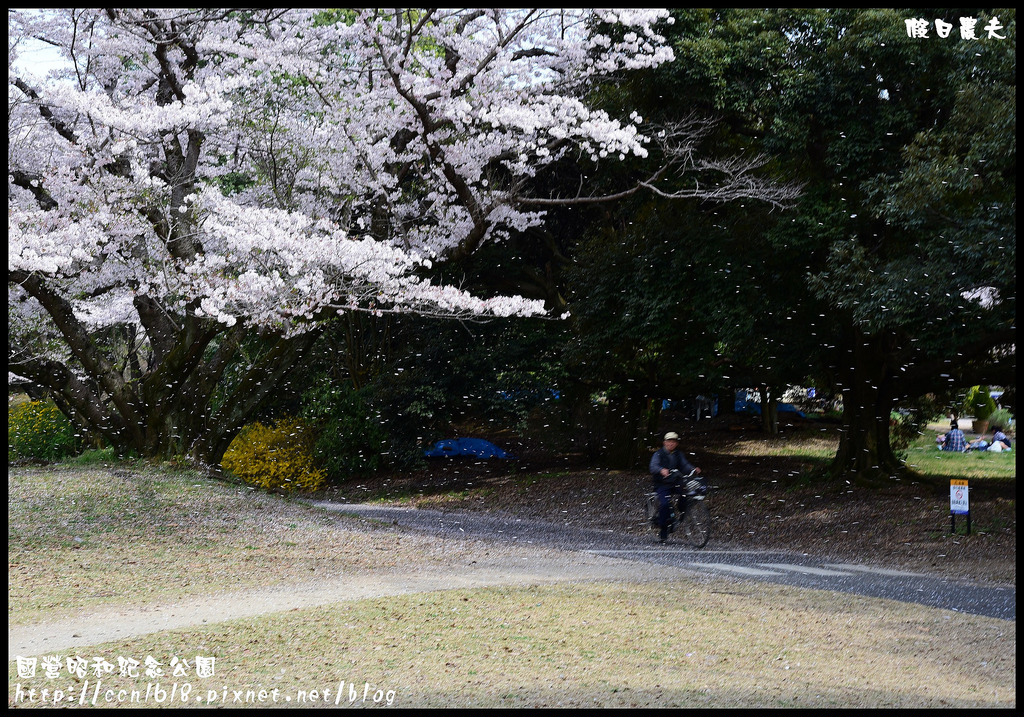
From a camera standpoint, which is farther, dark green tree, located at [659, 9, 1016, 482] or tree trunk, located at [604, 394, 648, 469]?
tree trunk, located at [604, 394, 648, 469]

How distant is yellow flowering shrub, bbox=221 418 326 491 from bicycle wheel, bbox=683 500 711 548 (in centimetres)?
1249

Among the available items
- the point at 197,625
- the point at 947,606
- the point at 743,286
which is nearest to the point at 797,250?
the point at 743,286

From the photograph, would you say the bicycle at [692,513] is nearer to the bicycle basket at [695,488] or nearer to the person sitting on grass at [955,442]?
the bicycle basket at [695,488]

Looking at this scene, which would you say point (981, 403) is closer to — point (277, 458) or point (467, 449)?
point (467, 449)

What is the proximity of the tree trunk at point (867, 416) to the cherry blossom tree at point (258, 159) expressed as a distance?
4.04 meters

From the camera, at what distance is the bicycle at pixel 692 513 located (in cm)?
1213

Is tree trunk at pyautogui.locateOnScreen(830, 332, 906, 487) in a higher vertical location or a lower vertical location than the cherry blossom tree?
lower

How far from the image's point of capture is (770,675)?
582 cm

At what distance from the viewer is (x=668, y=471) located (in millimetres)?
11977

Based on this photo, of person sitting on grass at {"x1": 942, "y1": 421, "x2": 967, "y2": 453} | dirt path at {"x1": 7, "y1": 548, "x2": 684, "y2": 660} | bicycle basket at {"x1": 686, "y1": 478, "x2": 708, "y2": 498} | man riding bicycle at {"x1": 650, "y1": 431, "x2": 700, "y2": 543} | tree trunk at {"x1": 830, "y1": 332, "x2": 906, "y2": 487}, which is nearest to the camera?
dirt path at {"x1": 7, "y1": 548, "x2": 684, "y2": 660}

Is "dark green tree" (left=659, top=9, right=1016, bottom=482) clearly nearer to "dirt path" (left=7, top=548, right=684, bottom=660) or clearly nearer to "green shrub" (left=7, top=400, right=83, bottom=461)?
"dirt path" (left=7, top=548, right=684, bottom=660)

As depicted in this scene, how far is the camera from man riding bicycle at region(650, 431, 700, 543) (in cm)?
1197

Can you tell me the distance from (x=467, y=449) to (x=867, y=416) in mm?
12274

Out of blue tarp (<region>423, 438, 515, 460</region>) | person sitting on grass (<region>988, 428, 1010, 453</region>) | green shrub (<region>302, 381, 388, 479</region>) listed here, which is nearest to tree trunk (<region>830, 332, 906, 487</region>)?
green shrub (<region>302, 381, 388, 479</region>)
